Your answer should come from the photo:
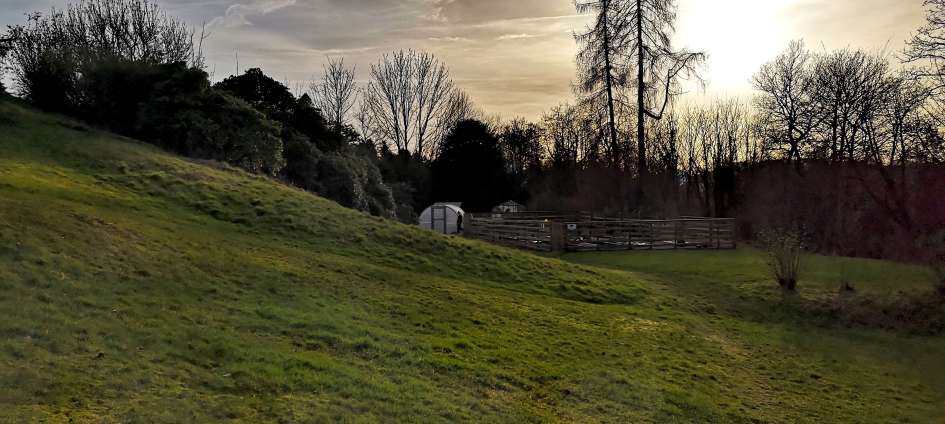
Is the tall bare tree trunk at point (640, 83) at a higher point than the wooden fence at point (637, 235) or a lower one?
higher

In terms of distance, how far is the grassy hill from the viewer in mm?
6391

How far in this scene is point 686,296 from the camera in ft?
55.5

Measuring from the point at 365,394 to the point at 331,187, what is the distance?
23.2 m

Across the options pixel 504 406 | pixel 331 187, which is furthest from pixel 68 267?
pixel 331 187

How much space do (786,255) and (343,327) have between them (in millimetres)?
13908

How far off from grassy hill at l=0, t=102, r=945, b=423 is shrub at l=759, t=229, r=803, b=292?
1.90 feet

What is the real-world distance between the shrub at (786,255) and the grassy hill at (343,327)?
22.8 inches

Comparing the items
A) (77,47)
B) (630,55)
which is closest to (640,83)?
(630,55)

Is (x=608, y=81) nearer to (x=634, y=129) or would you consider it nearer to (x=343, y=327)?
(x=634, y=129)

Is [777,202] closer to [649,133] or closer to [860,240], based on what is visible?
[860,240]

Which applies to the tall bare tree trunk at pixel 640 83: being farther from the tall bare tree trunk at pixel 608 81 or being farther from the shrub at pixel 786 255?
the shrub at pixel 786 255

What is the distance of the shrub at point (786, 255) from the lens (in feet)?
57.0

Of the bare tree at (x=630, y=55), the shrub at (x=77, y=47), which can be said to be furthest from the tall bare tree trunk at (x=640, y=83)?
the shrub at (x=77, y=47)

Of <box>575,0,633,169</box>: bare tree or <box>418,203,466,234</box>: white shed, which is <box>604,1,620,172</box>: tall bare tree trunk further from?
<box>418,203,466,234</box>: white shed
